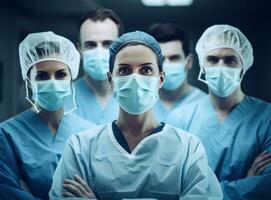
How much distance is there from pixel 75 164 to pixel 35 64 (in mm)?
416

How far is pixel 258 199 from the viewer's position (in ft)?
4.52

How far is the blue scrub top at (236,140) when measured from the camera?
1.37 metres

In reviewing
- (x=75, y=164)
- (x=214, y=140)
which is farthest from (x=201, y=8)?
(x=75, y=164)

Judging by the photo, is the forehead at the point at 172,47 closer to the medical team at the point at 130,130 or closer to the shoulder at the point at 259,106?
the medical team at the point at 130,130

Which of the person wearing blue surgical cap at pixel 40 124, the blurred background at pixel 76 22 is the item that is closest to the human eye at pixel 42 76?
the person wearing blue surgical cap at pixel 40 124

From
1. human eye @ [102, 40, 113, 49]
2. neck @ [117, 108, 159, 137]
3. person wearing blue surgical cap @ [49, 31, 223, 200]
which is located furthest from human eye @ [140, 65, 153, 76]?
human eye @ [102, 40, 113, 49]

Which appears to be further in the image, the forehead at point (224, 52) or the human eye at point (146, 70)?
the forehead at point (224, 52)

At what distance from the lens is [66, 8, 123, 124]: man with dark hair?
162cm

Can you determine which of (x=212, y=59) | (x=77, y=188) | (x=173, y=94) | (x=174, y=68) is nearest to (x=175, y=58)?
(x=174, y=68)

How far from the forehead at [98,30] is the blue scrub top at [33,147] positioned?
37cm

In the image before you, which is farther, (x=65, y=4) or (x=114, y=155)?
(x=65, y=4)

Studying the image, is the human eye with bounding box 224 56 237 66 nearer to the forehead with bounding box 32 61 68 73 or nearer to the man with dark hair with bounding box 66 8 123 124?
the man with dark hair with bounding box 66 8 123 124

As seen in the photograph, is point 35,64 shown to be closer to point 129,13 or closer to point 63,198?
point 63,198

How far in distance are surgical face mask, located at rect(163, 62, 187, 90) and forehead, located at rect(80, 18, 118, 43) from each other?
283mm
